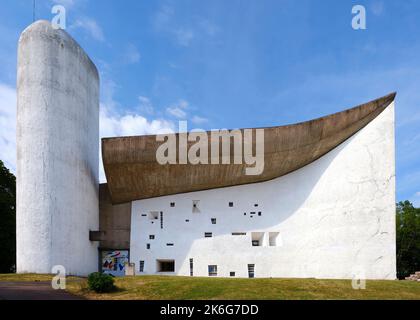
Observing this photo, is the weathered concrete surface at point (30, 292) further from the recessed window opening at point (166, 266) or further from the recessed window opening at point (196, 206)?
the recessed window opening at point (196, 206)

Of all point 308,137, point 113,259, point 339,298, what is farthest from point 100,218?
point 339,298

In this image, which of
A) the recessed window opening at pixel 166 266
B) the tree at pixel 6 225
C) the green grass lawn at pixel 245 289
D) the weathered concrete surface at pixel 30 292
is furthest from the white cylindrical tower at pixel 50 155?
the tree at pixel 6 225

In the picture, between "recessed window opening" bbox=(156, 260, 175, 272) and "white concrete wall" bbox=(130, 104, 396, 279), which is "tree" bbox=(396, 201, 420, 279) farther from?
"recessed window opening" bbox=(156, 260, 175, 272)

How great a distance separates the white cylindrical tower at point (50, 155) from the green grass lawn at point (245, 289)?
5.20m

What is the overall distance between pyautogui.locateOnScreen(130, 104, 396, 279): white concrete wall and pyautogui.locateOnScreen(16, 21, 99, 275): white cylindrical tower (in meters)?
4.74

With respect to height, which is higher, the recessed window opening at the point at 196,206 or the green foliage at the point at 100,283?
the recessed window opening at the point at 196,206

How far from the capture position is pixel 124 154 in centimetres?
2280

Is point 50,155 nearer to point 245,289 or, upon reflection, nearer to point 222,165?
point 222,165

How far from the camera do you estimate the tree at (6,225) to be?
2828 cm

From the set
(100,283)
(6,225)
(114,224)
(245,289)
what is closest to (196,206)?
(114,224)

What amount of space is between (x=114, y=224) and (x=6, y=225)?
895 centimetres

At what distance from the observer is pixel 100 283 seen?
48.8ft
